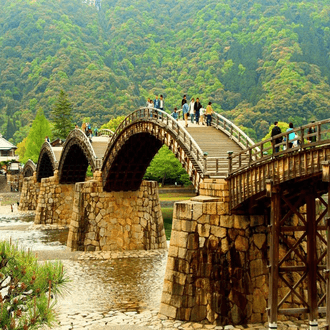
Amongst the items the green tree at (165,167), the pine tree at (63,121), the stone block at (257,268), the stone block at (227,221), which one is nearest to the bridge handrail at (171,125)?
the stone block at (227,221)

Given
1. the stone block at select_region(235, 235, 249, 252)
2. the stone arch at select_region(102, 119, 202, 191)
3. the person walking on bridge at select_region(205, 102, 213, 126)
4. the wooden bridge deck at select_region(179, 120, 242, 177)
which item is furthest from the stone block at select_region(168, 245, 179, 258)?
the stone arch at select_region(102, 119, 202, 191)

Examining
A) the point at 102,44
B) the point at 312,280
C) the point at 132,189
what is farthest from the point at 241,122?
the point at 102,44

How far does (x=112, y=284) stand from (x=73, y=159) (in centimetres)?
2527

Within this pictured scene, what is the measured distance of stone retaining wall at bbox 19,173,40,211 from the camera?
65562 mm

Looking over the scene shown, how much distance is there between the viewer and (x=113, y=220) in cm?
3412

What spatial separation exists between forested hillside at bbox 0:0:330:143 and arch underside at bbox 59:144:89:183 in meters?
43.4

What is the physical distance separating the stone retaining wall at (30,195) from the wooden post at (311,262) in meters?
53.1

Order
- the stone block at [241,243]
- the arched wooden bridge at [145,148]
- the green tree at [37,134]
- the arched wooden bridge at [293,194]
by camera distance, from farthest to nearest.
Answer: the green tree at [37,134] < the arched wooden bridge at [145,148] < the stone block at [241,243] < the arched wooden bridge at [293,194]

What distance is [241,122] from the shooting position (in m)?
92.6

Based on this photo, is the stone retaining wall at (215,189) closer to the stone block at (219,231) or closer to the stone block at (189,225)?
the stone block at (219,231)

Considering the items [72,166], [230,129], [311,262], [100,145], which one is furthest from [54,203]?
[311,262]

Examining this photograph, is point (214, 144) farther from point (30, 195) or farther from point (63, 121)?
point (63, 121)

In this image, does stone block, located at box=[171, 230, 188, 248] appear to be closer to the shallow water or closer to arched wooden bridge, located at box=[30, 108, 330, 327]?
arched wooden bridge, located at box=[30, 108, 330, 327]

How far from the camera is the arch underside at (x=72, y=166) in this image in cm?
4766
